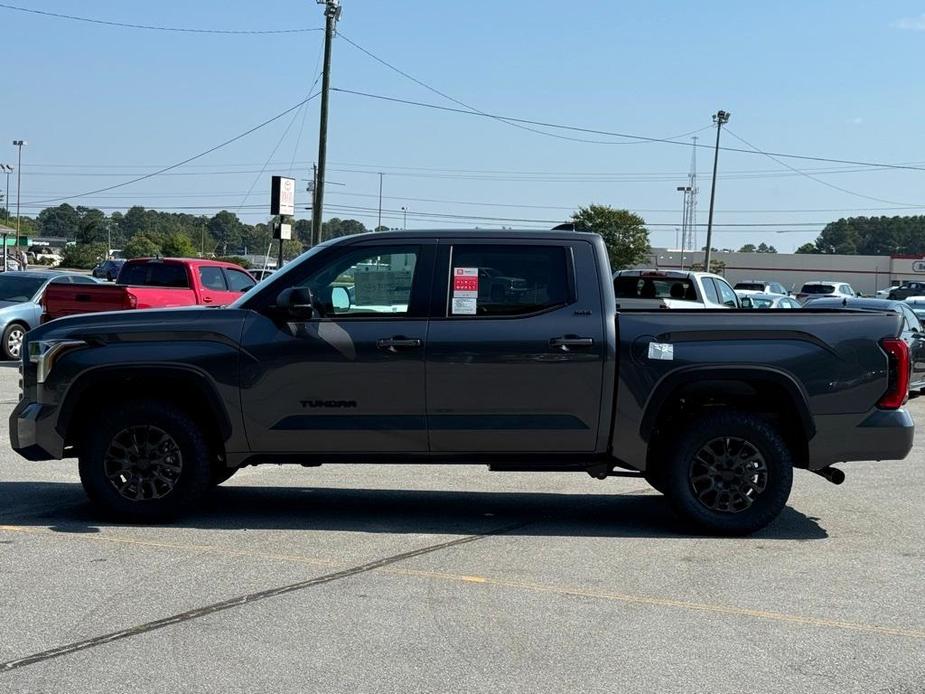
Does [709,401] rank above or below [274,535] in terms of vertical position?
above

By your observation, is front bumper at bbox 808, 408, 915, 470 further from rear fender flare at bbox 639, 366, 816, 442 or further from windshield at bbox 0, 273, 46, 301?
windshield at bbox 0, 273, 46, 301

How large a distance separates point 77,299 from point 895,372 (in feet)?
46.7

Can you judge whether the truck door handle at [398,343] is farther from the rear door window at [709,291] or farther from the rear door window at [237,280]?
the rear door window at [237,280]

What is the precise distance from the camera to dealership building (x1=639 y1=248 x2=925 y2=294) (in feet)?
324

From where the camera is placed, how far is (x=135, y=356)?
7617 mm

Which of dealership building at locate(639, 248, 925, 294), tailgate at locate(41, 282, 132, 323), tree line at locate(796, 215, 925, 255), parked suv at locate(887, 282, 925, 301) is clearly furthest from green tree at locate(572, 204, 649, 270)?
tree line at locate(796, 215, 925, 255)

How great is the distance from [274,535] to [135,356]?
149 centimetres

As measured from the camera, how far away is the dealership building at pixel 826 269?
9869cm

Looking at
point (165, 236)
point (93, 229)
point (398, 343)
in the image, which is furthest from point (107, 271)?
point (93, 229)

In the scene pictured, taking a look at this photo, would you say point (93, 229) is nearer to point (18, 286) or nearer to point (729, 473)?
point (18, 286)

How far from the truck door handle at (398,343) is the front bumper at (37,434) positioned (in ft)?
7.34

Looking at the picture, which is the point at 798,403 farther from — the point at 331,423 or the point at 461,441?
the point at 331,423

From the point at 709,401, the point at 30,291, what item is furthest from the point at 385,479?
the point at 30,291

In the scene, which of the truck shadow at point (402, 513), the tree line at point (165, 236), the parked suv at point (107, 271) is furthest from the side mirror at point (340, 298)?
the tree line at point (165, 236)
